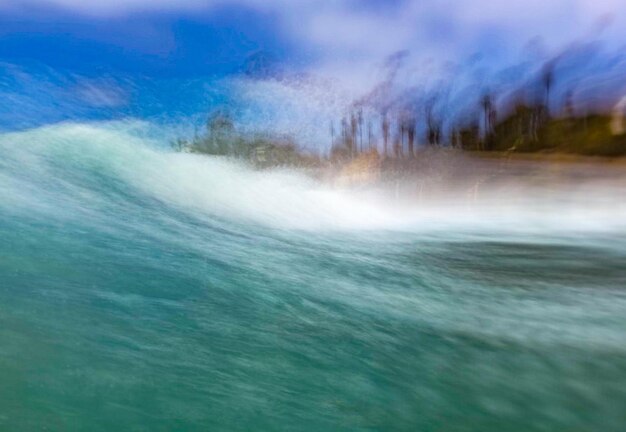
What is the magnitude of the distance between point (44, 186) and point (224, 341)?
4.87 ft

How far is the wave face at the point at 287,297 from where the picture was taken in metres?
2.29

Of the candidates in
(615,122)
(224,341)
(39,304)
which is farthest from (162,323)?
(615,122)

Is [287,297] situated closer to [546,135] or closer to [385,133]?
[385,133]

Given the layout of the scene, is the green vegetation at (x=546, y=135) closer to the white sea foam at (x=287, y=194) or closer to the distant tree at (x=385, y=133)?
the white sea foam at (x=287, y=194)

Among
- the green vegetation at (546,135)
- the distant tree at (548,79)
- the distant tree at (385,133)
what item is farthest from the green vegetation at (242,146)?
the distant tree at (548,79)

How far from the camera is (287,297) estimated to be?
3.06m

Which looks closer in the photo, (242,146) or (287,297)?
(287,297)

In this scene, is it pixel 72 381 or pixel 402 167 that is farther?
pixel 402 167

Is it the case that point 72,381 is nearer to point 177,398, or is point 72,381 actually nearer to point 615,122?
point 177,398

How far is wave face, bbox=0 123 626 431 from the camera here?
229 cm

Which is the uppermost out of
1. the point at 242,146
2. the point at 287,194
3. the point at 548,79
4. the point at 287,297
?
the point at 548,79

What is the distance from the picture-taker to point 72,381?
2.26m

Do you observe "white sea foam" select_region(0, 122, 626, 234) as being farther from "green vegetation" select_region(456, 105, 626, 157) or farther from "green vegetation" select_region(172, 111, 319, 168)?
"green vegetation" select_region(456, 105, 626, 157)

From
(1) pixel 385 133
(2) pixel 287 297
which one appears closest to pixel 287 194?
(1) pixel 385 133
